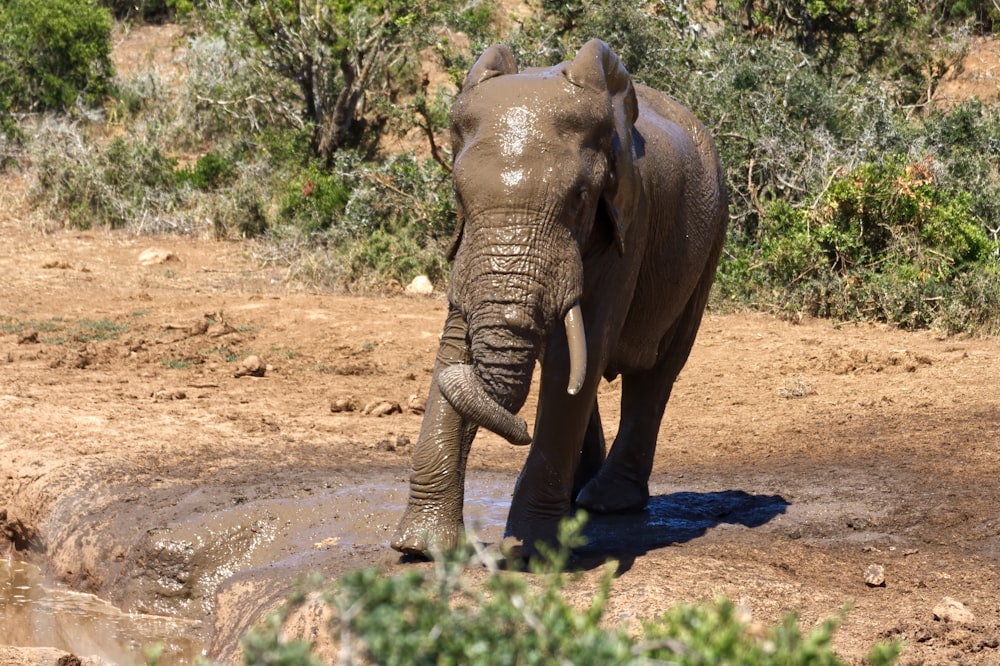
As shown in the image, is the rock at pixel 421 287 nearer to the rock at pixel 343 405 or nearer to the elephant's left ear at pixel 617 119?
the rock at pixel 343 405

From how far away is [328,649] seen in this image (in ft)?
15.1

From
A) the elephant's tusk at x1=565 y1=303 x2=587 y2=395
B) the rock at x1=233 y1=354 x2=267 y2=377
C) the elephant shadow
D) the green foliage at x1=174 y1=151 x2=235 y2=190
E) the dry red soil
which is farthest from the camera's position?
the green foliage at x1=174 y1=151 x2=235 y2=190

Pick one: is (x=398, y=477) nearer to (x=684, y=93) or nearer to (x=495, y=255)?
(x=495, y=255)

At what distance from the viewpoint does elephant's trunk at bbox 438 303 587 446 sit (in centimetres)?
447

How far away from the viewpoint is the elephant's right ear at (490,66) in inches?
203

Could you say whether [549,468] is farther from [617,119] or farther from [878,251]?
[878,251]

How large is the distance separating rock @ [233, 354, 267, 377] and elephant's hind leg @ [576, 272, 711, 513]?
3.77m

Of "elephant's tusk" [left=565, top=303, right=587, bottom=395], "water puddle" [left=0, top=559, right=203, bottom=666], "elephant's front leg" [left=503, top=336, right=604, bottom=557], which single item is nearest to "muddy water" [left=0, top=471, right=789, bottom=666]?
"water puddle" [left=0, top=559, right=203, bottom=666]

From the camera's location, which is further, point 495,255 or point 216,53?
point 216,53

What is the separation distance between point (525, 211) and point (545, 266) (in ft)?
0.65

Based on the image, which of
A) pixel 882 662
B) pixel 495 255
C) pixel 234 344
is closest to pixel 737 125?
pixel 234 344

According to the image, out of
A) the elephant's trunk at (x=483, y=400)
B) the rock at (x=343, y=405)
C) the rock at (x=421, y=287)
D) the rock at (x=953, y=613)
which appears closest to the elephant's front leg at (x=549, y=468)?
the elephant's trunk at (x=483, y=400)

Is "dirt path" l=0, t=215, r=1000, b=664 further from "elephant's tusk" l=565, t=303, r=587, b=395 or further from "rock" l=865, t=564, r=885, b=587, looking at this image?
"elephant's tusk" l=565, t=303, r=587, b=395

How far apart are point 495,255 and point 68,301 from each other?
26.4ft
